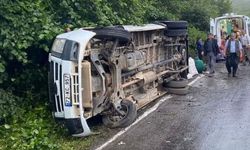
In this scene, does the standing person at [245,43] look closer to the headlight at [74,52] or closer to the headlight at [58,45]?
the headlight at [58,45]

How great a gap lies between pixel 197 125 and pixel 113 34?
2415 millimetres

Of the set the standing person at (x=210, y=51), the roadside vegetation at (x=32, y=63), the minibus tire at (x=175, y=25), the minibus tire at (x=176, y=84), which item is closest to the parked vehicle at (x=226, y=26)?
the standing person at (x=210, y=51)

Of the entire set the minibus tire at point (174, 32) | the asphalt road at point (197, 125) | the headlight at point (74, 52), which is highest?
the minibus tire at point (174, 32)

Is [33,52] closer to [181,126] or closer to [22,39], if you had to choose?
[22,39]

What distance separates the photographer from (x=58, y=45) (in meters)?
8.12

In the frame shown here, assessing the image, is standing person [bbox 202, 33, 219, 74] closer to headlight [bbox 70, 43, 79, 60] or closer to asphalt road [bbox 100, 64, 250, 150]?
asphalt road [bbox 100, 64, 250, 150]

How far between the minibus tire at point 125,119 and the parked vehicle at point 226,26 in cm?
1373

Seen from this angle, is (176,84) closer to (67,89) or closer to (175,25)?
(175,25)

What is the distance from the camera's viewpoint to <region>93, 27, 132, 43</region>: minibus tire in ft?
27.8

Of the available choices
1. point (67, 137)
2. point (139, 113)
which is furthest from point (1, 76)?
point (139, 113)

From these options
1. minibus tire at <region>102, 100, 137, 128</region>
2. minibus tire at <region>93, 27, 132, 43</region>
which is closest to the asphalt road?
minibus tire at <region>102, 100, 137, 128</region>

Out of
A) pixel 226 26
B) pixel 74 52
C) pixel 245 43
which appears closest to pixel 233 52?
pixel 245 43

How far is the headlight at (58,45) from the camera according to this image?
801 cm

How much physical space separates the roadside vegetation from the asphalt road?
101 cm
